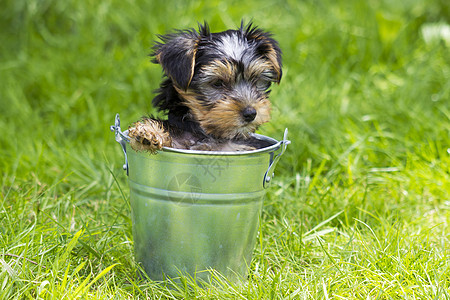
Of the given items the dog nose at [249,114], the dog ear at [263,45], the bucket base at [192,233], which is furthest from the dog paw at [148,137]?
the dog ear at [263,45]

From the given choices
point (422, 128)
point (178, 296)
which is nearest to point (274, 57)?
point (178, 296)

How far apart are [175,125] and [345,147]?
6.68 ft

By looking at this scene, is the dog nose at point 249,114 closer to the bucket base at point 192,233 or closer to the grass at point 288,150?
the bucket base at point 192,233

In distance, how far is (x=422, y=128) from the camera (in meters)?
4.81

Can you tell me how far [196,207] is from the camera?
2.79 m

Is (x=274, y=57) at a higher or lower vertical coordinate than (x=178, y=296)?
higher

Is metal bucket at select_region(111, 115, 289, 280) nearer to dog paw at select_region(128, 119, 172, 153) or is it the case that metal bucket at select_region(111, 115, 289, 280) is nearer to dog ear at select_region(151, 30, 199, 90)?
dog paw at select_region(128, 119, 172, 153)

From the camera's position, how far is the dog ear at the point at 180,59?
2.83 metres

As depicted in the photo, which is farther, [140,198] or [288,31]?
[288,31]

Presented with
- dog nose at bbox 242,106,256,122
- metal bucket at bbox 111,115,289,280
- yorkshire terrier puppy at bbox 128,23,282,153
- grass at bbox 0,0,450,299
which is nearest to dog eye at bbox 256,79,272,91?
yorkshire terrier puppy at bbox 128,23,282,153

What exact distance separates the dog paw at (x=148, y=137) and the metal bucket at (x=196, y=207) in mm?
71

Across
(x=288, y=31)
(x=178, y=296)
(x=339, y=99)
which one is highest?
(x=288, y=31)

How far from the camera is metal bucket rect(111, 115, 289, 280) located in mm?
2736

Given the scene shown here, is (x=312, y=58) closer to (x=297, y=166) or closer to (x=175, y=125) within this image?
(x=297, y=166)
